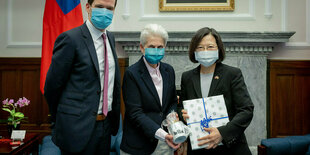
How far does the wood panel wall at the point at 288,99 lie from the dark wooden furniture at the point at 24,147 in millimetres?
2862

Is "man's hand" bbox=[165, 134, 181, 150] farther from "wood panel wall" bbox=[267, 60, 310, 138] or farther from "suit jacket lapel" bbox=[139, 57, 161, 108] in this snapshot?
"wood panel wall" bbox=[267, 60, 310, 138]

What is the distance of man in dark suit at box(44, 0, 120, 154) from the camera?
125 centimetres

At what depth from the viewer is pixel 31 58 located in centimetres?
324

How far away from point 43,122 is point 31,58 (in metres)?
0.89

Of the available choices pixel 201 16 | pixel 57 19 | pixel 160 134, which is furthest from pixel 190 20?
pixel 160 134

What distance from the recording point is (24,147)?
2.25m

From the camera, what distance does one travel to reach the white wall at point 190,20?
10.2 feet

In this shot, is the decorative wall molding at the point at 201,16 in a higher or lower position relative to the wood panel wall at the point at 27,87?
higher

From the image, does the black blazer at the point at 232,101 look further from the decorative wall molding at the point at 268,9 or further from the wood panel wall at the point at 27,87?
the wood panel wall at the point at 27,87

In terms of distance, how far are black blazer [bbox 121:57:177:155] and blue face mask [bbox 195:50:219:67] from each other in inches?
9.8

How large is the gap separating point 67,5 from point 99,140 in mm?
1978

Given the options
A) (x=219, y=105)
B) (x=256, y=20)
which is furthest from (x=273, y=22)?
(x=219, y=105)

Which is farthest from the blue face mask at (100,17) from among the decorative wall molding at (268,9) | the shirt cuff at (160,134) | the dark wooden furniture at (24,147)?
the decorative wall molding at (268,9)

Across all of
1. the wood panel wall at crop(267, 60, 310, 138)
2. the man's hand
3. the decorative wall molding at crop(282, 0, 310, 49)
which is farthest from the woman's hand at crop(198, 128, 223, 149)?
the decorative wall molding at crop(282, 0, 310, 49)
